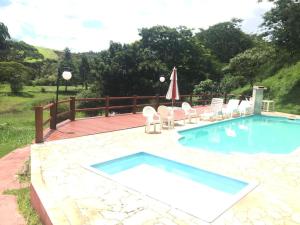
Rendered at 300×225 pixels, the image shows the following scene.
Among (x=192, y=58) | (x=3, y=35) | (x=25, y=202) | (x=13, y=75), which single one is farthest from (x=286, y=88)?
(x=3, y=35)

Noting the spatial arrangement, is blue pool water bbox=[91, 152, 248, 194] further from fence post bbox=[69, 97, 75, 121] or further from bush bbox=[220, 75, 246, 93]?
bush bbox=[220, 75, 246, 93]

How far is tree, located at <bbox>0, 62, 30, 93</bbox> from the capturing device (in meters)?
31.9

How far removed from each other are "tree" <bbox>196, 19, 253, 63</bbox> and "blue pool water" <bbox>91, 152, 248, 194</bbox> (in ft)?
98.7

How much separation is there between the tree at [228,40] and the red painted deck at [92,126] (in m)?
25.2

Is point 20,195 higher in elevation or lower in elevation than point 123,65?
lower

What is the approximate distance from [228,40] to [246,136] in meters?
26.9

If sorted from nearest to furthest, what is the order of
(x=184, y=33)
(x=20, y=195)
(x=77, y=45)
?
(x=20, y=195) → (x=184, y=33) → (x=77, y=45)

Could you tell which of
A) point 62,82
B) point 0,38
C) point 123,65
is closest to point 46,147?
point 123,65

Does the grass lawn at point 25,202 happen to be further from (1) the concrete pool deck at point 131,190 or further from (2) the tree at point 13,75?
(2) the tree at point 13,75

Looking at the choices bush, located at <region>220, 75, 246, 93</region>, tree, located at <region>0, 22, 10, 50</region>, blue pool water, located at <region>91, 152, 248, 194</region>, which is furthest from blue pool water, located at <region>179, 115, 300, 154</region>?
tree, located at <region>0, 22, 10, 50</region>

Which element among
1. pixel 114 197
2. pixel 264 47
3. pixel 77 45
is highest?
pixel 77 45

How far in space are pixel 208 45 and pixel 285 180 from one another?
3222 centimetres

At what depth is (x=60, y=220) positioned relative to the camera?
3334 mm

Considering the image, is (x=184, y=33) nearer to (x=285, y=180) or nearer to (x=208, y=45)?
(x=208, y=45)
